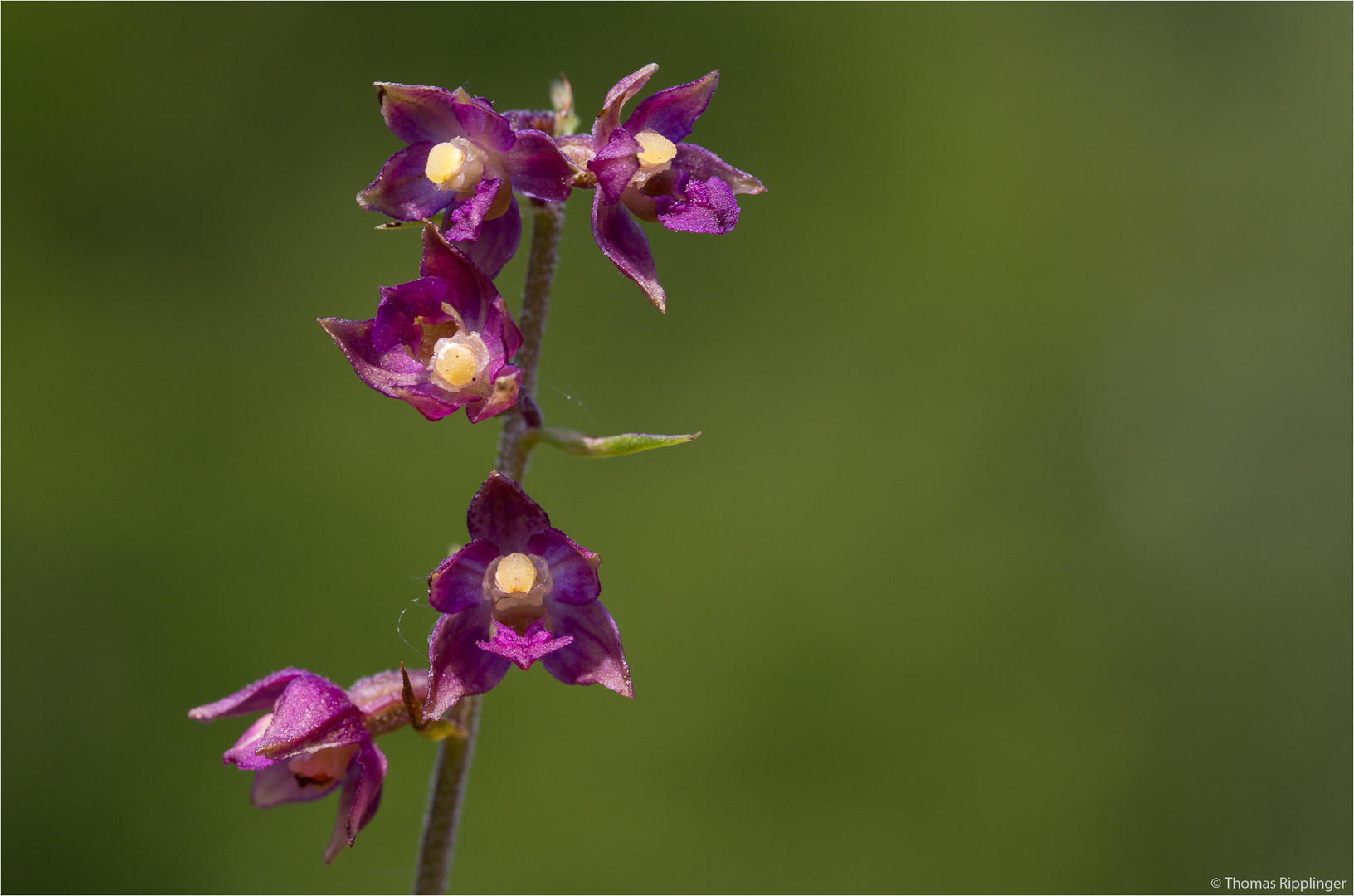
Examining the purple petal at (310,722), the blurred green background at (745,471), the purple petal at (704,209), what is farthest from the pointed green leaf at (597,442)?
the blurred green background at (745,471)

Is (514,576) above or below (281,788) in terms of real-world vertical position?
above

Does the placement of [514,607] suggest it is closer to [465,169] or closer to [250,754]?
[250,754]

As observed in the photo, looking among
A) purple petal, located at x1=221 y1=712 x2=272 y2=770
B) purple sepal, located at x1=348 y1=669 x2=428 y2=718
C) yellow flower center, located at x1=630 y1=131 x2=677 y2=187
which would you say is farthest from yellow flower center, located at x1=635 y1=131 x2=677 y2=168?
purple petal, located at x1=221 y1=712 x2=272 y2=770

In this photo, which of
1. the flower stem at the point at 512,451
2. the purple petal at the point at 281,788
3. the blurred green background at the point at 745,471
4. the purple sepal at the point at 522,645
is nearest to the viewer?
the purple sepal at the point at 522,645

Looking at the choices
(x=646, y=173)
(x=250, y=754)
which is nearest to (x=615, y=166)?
(x=646, y=173)

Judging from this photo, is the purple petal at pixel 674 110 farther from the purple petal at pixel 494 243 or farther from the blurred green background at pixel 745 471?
the blurred green background at pixel 745 471

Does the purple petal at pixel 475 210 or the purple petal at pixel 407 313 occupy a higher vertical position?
the purple petal at pixel 475 210

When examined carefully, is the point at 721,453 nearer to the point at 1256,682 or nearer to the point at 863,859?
the point at 863,859
